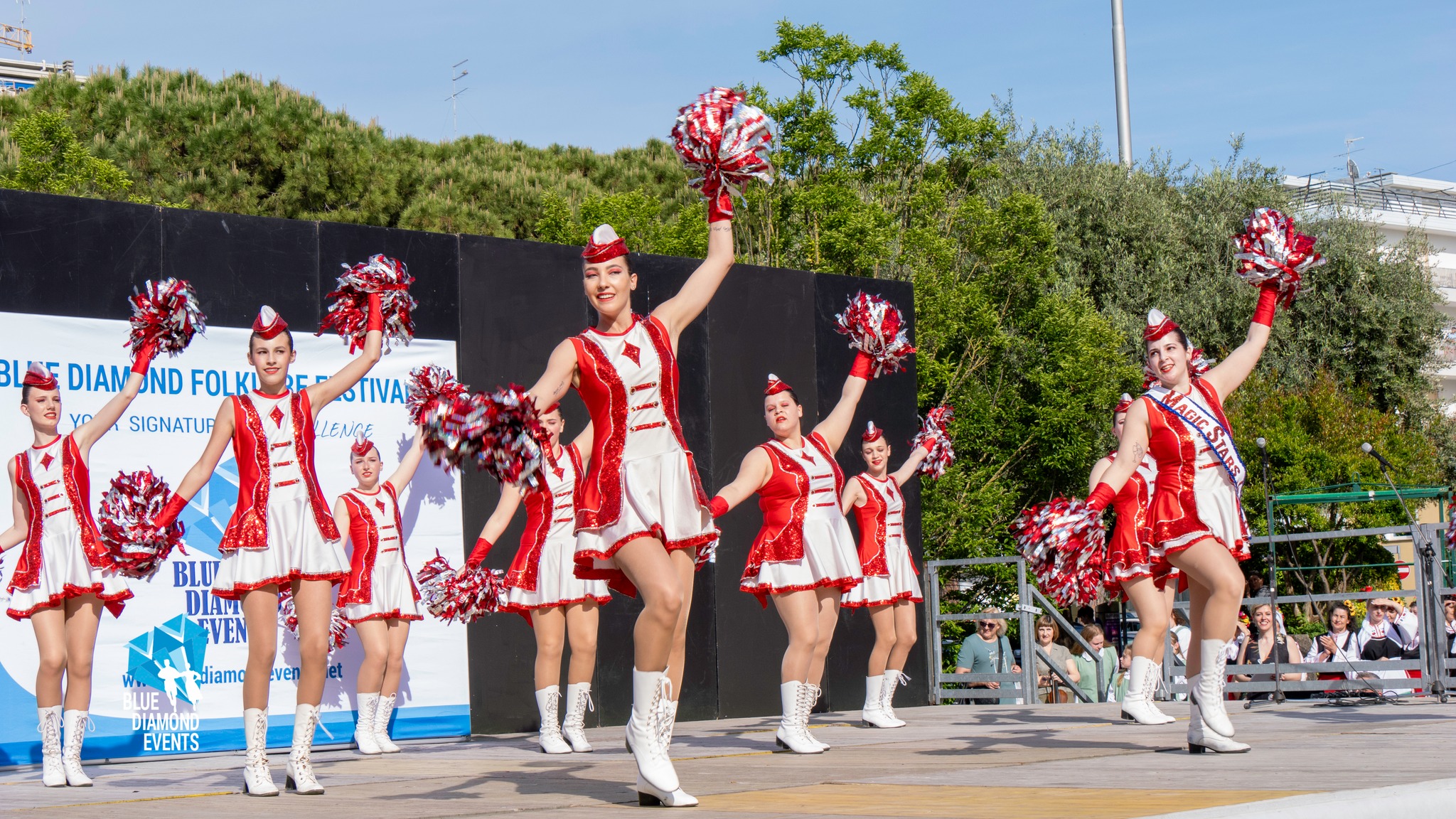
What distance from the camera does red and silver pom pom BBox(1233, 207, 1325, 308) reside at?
6.76 meters

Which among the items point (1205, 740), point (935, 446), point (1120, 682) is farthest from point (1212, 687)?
point (1120, 682)

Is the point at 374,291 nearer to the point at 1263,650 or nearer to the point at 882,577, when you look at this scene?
the point at 882,577

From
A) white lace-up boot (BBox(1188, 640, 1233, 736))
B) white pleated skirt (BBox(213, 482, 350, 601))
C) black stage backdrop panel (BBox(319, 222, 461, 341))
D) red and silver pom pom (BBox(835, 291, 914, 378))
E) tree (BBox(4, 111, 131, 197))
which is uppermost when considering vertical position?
tree (BBox(4, 111, 131, 197))

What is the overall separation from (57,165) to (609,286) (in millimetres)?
17076

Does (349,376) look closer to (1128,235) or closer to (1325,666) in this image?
(1325,666)

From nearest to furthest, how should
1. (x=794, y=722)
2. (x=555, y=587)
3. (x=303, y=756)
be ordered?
(x=303, y=756) < (x=794, y=722) < (x=555, y=587)

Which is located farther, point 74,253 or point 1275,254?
point 74,253

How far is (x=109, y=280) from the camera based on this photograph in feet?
28.5

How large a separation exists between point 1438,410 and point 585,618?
27.8 metres

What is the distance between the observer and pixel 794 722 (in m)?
7.44

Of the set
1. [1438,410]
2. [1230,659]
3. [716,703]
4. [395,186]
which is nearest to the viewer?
[716,703]

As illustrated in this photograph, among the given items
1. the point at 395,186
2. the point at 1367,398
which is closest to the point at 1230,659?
the point at 395,186

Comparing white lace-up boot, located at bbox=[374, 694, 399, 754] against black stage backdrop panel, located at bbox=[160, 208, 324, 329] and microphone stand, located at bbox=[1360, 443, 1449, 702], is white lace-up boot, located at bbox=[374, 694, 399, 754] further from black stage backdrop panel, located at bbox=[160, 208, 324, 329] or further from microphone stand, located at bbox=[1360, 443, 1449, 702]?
microphone stand, located at bbox=[1360, 443, 1449, 702]

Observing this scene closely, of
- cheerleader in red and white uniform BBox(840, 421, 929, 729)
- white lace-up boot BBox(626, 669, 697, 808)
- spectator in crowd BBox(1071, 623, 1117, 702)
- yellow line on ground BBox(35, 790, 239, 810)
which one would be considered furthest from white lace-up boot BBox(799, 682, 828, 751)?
spectator in crowd BBox(1071, 623, 1117, 702)
